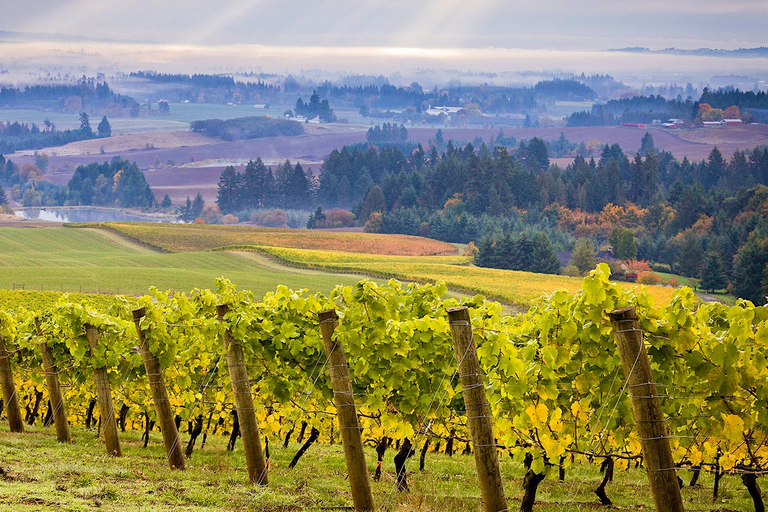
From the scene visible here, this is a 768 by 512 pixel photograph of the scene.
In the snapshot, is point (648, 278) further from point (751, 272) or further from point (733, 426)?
point (733, 426)

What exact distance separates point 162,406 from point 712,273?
107 metres

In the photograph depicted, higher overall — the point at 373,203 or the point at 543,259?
the point at 373,203

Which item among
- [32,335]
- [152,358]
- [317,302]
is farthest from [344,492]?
[32,335]

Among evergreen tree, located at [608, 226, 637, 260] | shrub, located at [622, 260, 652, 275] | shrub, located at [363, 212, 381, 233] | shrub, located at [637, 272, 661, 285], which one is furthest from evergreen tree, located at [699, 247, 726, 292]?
shrub, located at [363, 212, 381, 233]

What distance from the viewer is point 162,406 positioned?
14.2m

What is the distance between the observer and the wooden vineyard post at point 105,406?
15.4 m

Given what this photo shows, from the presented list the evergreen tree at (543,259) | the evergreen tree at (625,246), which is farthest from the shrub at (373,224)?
the evergreen tree at (543,259)

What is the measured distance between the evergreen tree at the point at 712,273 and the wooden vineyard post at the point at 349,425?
10818 cm

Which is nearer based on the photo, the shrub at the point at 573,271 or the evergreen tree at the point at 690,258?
the shrub at the point at 573,271

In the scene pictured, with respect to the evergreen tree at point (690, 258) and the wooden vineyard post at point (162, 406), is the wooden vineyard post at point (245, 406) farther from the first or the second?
the evergreen tree at point (690, 258)

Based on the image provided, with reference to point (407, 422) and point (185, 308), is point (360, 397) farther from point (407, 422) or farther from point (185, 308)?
point (185, 308)

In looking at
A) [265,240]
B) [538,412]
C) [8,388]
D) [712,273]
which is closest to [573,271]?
[712,273]

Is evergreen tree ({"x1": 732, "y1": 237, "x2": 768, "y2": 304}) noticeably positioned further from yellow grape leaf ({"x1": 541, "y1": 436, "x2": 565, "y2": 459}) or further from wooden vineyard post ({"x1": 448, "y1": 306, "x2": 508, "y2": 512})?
wooden vineyard post ({"x1": 448, "y1": 306, "x2": 508, "y2": 512})

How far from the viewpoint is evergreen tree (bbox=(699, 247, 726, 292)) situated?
11088cm
